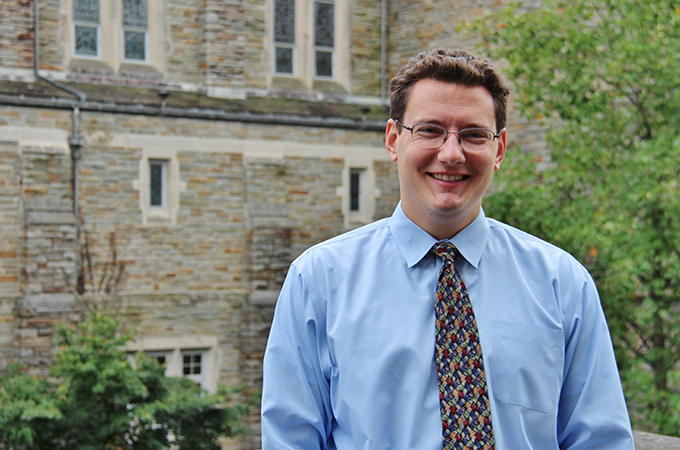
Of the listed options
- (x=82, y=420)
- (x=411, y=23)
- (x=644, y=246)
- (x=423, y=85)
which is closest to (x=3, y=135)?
(x=82, y=420)

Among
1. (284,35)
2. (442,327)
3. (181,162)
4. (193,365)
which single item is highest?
(284,35)

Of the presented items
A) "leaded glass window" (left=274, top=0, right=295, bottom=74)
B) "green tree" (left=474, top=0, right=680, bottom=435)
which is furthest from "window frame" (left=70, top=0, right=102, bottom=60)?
"green tree" (left=474, top=0, right=680, bottom=435)

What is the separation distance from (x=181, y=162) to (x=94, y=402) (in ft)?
17.4

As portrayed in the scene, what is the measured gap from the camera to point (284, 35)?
1564 centimetres

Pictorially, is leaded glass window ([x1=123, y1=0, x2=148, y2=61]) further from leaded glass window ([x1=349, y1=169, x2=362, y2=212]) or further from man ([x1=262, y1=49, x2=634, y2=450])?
man ([x1=262, y1=49, x2=634, y2=450])

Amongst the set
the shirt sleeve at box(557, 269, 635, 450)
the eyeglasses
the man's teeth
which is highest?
the eyeglasses

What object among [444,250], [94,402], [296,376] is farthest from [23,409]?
[444,250]

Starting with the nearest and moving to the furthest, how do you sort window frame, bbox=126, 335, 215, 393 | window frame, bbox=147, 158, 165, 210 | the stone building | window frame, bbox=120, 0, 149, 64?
the stone building, window frame, bbox=126, 335, 215, 393, window frame, bbox=147, 158, 165, 210, window frame, bbox=120, 0, 149, 64

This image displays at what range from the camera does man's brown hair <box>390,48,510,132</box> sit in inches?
74.8

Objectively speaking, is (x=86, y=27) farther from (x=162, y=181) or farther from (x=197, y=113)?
(x=162, y=181)

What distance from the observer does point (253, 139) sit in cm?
1436

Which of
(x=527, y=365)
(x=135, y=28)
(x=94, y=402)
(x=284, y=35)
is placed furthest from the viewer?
(x=284, y=35)

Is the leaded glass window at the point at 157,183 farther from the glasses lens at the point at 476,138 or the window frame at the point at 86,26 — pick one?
the glasses lens at the point at 476,138

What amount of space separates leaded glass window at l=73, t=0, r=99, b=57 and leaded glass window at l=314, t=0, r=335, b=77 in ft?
13.8
